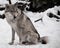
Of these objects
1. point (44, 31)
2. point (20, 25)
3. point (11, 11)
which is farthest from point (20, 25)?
point (44, 31)

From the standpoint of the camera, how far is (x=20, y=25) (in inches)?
238

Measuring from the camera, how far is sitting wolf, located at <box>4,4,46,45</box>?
18.6 feet

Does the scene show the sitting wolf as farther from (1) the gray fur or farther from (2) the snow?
(2) the snow

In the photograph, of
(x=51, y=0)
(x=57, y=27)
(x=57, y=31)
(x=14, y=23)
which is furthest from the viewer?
(x=51, y=0)

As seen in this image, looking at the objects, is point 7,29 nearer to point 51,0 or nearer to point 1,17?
point 1,17

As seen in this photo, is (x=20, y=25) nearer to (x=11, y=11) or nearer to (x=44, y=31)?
(x=11, y=11)

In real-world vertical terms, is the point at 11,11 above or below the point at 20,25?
above

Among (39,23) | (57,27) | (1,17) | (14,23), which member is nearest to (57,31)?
(57,27)

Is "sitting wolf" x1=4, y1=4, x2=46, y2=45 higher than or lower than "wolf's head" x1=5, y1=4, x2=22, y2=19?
lower

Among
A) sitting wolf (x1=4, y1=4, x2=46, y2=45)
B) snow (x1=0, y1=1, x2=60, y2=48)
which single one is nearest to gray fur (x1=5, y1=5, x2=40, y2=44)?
sitting wolf (x1=4, y1=4, x2=46, y2=45)

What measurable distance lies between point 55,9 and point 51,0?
1001mm

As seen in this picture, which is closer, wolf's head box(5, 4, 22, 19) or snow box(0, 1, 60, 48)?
wolf's head box(5, 4, 22, 19)

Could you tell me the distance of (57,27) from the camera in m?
8.07

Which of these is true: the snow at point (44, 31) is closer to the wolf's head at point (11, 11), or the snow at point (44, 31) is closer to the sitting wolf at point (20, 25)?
the sitting wolf at point (20, 25)
